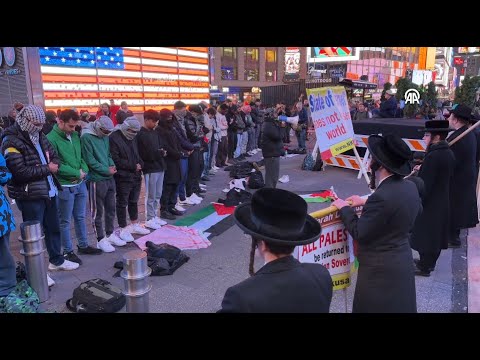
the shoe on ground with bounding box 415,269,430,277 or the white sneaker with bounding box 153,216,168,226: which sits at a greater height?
the white sneaker with bounding box 153,216,168,226

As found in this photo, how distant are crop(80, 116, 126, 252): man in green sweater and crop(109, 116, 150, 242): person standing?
0.46 feet

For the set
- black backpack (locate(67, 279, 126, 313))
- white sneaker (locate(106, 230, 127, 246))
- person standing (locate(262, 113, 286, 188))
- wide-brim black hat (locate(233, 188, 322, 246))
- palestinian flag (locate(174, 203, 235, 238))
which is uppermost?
wide-brim black hat (locate(233, 188, 322, 246))

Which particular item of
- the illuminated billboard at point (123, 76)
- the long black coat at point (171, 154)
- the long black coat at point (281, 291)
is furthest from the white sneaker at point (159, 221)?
the illuminated billboard at point (123, 76)

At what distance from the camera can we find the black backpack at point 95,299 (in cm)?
392

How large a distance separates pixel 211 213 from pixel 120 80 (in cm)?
798

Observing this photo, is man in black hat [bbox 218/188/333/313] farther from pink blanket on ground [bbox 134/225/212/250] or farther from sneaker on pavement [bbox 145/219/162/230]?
sneaker on pavement [bbox 145/219/162/230]

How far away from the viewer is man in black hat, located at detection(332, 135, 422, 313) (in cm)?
258

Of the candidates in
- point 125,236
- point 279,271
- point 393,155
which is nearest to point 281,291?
point 279,271

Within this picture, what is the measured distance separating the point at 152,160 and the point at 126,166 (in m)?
0.69

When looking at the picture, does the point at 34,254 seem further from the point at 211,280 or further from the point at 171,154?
the point at 171,154

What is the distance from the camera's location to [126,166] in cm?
576

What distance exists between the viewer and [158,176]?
21.7 ft
